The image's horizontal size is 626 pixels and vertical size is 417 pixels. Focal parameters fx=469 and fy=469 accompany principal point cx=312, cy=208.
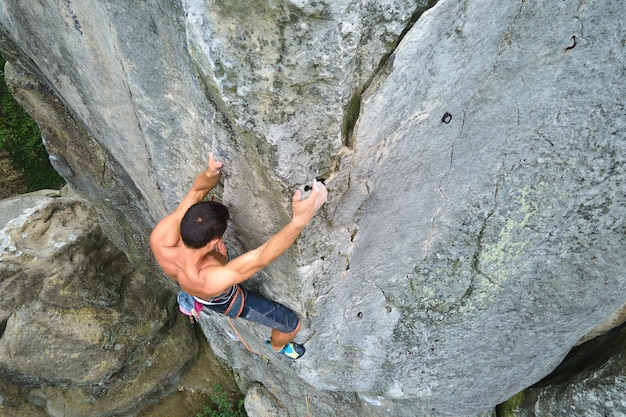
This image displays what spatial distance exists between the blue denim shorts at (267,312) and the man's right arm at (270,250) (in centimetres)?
49

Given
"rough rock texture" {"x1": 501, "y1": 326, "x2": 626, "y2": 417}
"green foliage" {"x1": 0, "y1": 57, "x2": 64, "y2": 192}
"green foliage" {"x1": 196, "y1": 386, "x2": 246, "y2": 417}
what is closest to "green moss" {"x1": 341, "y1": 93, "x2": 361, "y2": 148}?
"rough rock texture" {"x1": 501, "y1": 326, "x2": 626, "y2": 417}

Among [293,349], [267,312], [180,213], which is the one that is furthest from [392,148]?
[293,349]

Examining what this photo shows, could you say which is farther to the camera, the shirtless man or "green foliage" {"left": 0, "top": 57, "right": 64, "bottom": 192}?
"green foliage" {"left": 0, "top": 57, "right": 64, "bottom": 192}

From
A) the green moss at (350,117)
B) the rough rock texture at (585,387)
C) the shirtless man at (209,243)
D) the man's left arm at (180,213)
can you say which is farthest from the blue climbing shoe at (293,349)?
the rough rock texture at (585,387)

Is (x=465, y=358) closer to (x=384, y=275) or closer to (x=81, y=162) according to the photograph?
(x=384, y=275)

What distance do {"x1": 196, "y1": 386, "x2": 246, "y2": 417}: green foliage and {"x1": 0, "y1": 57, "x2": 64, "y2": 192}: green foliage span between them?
4.37 metres

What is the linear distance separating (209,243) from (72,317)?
330 centimetres

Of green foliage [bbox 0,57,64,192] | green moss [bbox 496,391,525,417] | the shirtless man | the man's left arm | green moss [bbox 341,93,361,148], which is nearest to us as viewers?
green moss [bbox 341,93,361,148]

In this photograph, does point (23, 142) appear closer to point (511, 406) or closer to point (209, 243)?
point (209, 243)

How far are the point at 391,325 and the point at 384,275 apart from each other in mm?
439

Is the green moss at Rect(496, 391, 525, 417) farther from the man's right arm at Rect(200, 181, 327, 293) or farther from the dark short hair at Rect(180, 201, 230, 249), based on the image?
the dark short hair at Rect(180, 201, 230, 249)

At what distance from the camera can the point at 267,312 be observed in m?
2.69

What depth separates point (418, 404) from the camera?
3518 mm

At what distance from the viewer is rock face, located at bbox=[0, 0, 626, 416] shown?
1.73m
